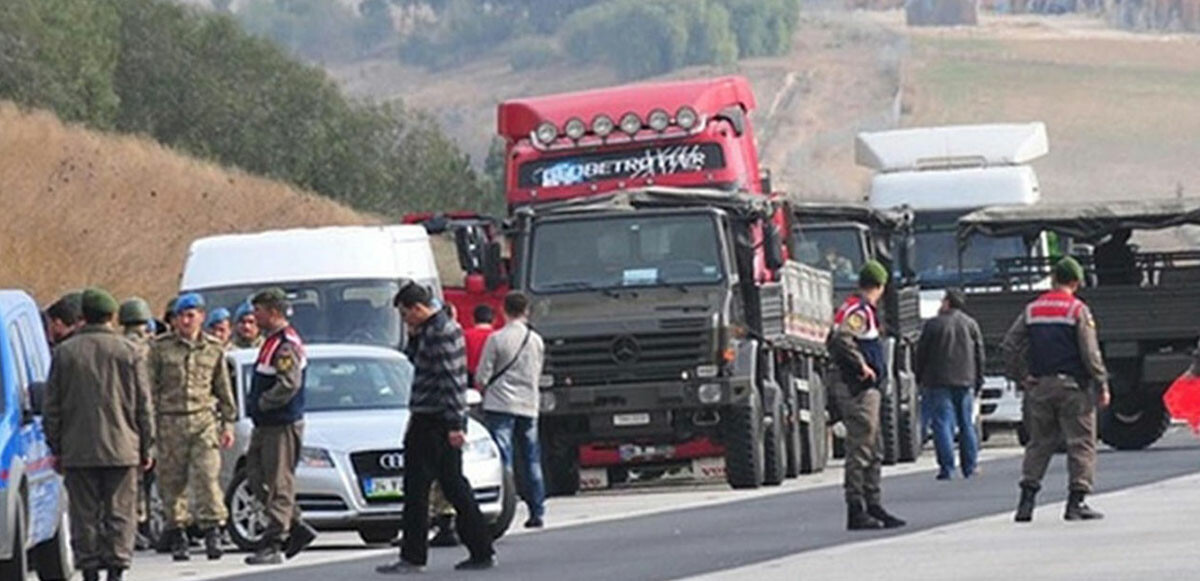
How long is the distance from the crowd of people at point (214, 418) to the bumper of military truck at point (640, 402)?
5424 millimetres

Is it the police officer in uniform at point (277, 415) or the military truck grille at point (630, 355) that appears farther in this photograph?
the military truck grille at point (630, 355)

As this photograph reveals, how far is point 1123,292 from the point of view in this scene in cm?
4012

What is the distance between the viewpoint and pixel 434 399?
74.0 feet

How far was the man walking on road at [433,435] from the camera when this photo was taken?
22.5 m

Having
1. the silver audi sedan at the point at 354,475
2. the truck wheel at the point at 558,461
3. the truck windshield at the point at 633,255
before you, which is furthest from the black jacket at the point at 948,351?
the silver audi sedan at the point at 354,475

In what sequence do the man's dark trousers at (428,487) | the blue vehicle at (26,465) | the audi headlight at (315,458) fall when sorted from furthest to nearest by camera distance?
the audi headlight at (315,458), the man's dark trousers at (428,487), the blue vehicle at (26,465)

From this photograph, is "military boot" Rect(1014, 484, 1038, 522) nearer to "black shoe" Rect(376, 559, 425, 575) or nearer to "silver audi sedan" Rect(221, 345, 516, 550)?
"silver audi sedan" Rect(221, 345, 516, 550)

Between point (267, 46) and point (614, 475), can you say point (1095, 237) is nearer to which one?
point (614, 475)

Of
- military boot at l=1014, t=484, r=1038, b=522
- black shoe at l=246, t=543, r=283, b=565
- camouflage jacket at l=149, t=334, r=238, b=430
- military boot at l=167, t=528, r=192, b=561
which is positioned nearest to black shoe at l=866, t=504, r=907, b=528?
military boot at l=1014, t=484, r=1038, b=522

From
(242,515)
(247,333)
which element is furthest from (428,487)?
(247,333)

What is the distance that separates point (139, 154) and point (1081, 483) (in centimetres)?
6298

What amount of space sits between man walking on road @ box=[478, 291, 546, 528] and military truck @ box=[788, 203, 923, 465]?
12.9 m

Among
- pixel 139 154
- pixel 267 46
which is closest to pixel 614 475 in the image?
pixel 139 154

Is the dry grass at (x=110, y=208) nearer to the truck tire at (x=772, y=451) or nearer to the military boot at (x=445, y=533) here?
the truck tire at (x=772, y=451)
